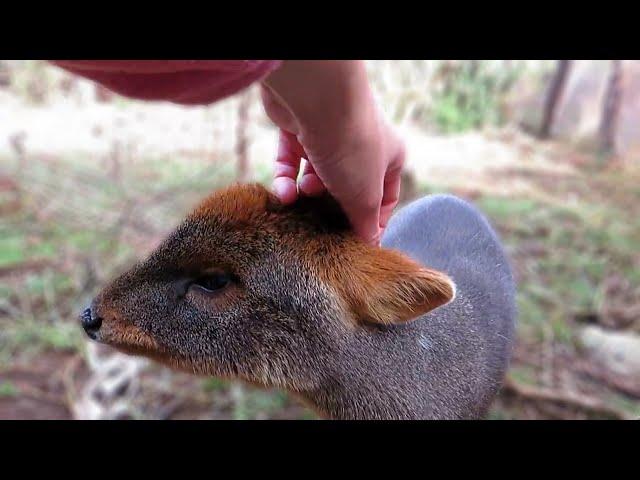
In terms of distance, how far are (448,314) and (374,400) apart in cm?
32

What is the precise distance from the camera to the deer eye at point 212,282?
1.42 metres

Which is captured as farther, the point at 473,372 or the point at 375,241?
the point at 473,372

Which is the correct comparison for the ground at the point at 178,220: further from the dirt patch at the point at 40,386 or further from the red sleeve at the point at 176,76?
the red sleeve at the point at 176,76

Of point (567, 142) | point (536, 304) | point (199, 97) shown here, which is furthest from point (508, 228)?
point (199, 97)

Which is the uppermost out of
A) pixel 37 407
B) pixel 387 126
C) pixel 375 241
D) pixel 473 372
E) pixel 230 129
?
pixel 387 126

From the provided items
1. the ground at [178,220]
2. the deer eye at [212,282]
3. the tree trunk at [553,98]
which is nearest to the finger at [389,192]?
the deer eye at [212,282]

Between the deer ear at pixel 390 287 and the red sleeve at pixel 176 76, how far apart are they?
0.55 metres

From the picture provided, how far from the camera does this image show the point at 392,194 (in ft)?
4.85

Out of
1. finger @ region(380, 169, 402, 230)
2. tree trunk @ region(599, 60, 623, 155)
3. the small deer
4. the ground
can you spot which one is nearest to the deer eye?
the small deer

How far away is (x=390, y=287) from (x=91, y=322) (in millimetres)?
642

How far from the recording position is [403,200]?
13.3 ft

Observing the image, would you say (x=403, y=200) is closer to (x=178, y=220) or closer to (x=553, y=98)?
(x=178, y=220)

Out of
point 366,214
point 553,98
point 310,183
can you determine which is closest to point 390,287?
point 366,214
